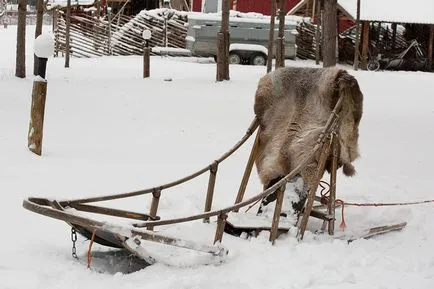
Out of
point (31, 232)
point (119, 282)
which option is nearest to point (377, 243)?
Result: point (119, 282)

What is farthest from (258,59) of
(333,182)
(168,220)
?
(168,220)

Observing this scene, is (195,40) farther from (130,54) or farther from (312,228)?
(312,228)

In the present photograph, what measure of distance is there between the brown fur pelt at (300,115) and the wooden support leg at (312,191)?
10cm

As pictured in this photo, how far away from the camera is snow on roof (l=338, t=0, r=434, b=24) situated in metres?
30.0

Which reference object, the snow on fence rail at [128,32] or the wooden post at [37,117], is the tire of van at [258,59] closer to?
the snow on fence rail at [128,32]

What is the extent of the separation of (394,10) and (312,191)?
27.1 metres

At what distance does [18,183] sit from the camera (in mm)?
6977

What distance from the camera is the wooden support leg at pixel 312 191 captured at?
5.57 meters

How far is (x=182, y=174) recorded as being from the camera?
326 inches

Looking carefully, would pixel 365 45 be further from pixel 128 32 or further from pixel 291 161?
pixel 291 161

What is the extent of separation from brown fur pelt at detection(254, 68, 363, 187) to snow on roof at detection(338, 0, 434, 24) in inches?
965

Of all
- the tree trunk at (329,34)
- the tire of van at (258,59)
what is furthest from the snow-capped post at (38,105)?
the tire of van at (258,59)

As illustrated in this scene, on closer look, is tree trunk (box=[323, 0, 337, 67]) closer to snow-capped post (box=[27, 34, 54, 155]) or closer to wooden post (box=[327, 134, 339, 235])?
snow-capped post (box=[27, 34, 54, 155])

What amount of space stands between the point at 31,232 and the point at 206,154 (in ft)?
14.2
